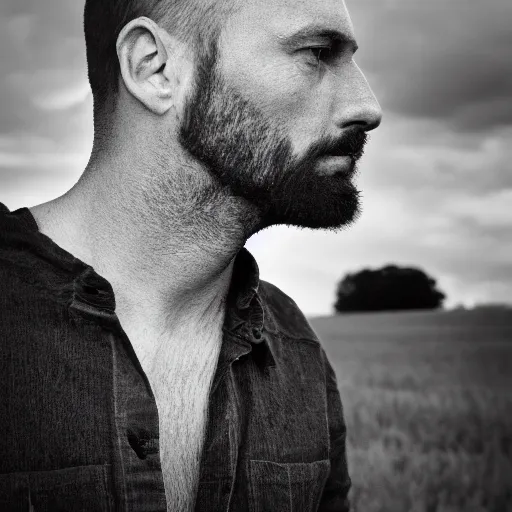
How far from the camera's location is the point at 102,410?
2.37m

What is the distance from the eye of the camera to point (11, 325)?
7.77 ft

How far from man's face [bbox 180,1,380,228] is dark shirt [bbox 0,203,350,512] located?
1.61 feet

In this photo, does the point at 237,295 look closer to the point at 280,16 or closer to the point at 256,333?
the point at 256,333

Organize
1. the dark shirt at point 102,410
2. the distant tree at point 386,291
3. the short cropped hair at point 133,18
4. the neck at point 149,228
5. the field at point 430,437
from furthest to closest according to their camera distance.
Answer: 1. the distant tree at point 386,291
2. the field at point 430,437
3. the short cropped hair at point 133,18
4. the neck at point 149,228
5. the dark shirt at point 102,410

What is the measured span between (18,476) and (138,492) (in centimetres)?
36

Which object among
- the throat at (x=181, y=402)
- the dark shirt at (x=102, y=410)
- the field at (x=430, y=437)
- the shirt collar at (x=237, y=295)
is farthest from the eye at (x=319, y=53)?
the field at (x=430, y=437)

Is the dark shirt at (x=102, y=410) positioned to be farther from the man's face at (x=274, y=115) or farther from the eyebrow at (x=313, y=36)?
the eyebrow at (x=313, y=36)

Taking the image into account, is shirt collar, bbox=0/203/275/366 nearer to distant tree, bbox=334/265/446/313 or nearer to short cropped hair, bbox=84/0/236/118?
short cropped hair, bbox=84/0/236/118

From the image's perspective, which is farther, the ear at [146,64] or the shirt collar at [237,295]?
the ear at [146,64]

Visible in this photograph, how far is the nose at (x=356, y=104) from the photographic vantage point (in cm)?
274

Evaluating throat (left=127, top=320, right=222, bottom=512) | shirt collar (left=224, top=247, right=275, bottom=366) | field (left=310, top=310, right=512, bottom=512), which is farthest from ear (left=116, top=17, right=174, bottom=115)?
field (left=310, top=310, right=512, bottom=512)

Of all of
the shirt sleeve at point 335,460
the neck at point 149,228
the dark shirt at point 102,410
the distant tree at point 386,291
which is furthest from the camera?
the distant tree at point 386,291

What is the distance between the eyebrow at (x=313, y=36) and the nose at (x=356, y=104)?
120mm

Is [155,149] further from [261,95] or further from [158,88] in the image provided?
[261,95]
